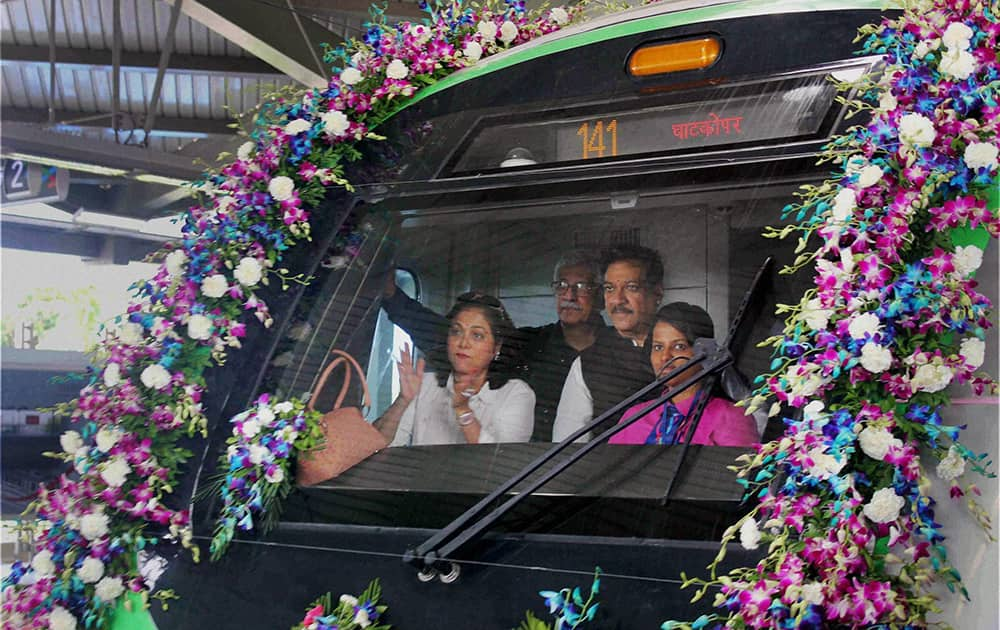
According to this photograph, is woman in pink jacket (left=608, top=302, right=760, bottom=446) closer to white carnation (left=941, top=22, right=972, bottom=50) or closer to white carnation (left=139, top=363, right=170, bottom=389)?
white carnation (left=941, top=22, right=972, bottom=50)

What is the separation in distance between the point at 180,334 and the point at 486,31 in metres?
1.13

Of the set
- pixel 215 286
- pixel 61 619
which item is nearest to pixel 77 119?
pixel 215 286

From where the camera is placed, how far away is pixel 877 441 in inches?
65.7

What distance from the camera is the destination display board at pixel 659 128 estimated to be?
77.9 inches

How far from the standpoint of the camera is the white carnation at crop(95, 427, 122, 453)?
2.45 metres

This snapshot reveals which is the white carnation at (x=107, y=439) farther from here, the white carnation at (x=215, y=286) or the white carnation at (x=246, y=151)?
the white carnation at (x=246, y=151)

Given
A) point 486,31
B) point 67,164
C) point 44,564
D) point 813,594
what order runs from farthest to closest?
point 67,164
point 486,31
point 44,564
point 813,594

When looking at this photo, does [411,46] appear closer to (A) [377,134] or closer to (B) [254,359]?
(A) [377,134]

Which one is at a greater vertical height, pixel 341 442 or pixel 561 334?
pixel 561 334

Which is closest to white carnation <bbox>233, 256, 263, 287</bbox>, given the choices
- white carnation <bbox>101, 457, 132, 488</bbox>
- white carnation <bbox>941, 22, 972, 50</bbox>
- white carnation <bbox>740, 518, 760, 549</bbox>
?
A: white carnation <bbox>101, 457, 132, 488</bbox>

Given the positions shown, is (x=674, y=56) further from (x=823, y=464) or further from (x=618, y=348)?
(x=823, y=464)

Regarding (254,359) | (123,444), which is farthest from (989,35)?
(123,444)

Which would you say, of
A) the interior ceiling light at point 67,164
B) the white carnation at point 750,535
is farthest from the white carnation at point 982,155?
the interior ceiling light at point 67,164

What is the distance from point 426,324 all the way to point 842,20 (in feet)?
3.34
